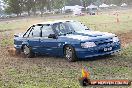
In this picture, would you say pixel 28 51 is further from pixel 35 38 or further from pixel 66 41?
pixel 66 41

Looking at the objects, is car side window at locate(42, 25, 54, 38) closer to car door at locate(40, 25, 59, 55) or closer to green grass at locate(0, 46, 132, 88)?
car door at locate(40, 25, 59, 55)

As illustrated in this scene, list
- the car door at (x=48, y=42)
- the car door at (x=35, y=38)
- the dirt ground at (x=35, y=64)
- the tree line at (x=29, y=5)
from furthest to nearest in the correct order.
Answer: the tree line at (x=29, y=5) → the car door at (x=35, y=38) → the car door at (x=48, y=42) → the dirt ground at (x=35, y=64)

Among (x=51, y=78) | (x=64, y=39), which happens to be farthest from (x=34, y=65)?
(x=51, y=78)

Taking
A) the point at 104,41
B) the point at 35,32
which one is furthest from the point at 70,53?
the point at 35,32

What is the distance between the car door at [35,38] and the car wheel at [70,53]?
1.76m

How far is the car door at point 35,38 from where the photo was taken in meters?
13.5

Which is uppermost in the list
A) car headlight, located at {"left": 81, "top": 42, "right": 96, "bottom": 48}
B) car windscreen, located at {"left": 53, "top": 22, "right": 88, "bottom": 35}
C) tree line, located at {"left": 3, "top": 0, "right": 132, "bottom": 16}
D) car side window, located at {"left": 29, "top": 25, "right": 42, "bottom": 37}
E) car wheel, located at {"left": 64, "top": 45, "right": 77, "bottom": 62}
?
car windscreen, located at {"left": 53, "top": 22, "right": 88, "bottom": 35}

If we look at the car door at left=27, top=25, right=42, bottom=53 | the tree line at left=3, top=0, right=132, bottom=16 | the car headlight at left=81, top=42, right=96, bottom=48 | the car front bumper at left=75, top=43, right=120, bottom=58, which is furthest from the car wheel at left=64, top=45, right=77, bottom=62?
the tree line at left=3, top=0, right=132, bottom=16

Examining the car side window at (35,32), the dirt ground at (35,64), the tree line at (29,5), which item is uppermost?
the car side window at (35,32)

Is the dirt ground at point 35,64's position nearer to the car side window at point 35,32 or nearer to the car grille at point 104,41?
the car grille at point 104,41

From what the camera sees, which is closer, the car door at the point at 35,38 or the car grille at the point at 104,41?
the car grille at the point at 104,41

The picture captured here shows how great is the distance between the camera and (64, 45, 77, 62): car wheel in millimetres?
11789

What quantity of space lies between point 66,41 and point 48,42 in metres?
1.10

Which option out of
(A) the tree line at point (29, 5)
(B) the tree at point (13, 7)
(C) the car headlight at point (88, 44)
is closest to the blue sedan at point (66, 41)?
(C) the car headlight at point (88, 44)
